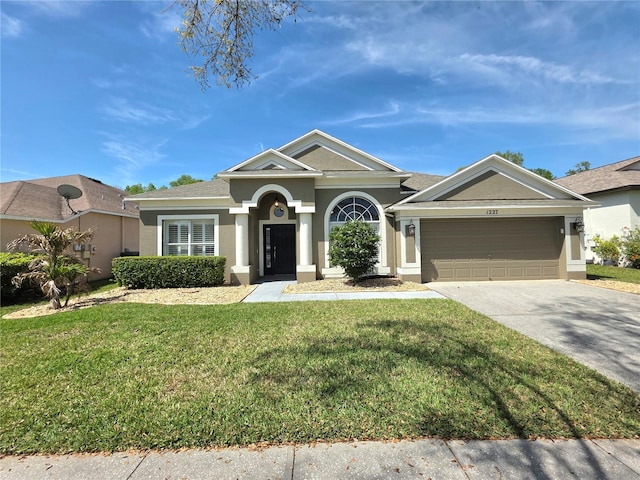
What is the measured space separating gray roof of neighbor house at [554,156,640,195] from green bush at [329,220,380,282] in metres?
15.4

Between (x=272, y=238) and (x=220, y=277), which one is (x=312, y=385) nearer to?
(x=220, y=277)

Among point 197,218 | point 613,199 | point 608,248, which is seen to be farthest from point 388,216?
point 613,199

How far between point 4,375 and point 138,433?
2867 millimetres

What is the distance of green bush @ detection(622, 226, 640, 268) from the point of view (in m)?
14.9

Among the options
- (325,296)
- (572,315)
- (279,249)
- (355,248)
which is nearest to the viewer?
(572,315)

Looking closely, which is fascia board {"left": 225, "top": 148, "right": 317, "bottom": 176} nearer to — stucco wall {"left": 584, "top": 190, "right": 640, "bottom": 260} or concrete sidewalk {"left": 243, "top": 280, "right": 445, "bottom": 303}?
concrete sidewalk {"left": 243, "top": 280, "right": 445, "bottom": 303}

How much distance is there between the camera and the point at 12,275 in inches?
382

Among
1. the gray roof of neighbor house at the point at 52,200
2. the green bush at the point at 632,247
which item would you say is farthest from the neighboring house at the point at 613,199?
the gray roof of neighbor house at the point at 52,200

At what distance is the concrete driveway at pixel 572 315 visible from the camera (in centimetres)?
462

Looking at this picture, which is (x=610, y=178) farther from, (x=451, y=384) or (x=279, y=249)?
(x=451, y=384)

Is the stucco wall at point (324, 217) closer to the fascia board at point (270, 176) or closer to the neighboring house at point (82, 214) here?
the fascia board at point (270, 176)

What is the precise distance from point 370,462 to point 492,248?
11.5 meters

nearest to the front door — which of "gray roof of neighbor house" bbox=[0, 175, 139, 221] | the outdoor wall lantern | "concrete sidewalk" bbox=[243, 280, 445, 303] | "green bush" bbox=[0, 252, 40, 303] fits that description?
"concrete sidewalk" bbox=[243, 280, 445, 303]

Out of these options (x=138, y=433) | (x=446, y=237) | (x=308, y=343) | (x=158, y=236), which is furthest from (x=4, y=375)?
(x=446, y=237)
